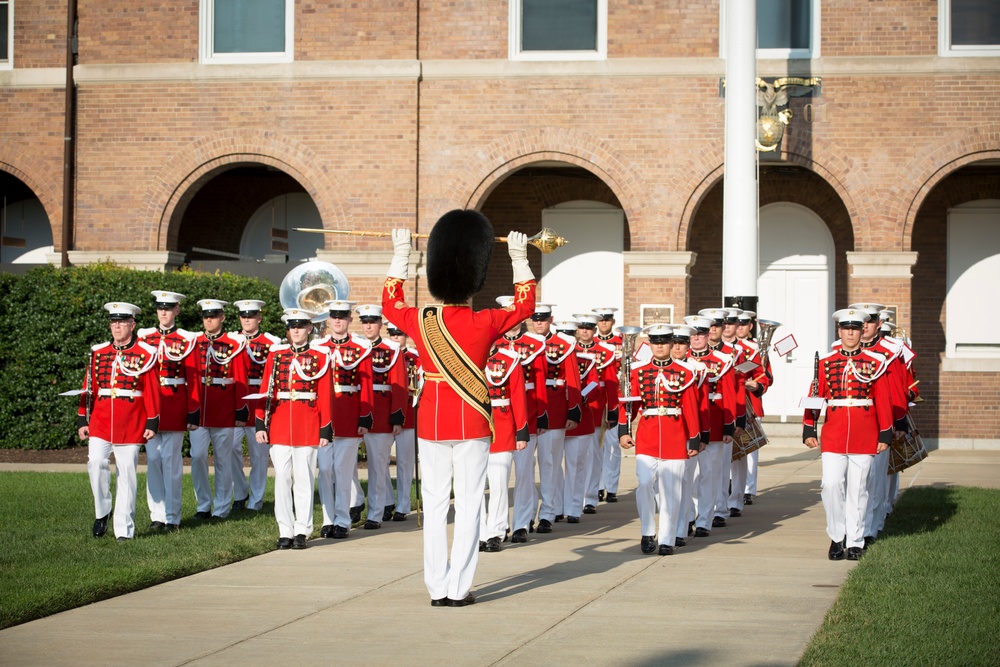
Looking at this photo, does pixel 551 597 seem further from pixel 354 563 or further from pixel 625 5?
pixel 625 5

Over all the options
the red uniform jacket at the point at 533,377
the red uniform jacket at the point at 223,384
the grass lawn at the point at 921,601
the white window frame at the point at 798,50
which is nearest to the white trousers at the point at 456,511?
the grass lawn at the point at 921,601

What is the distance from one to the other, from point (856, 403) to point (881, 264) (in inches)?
408

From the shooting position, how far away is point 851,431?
395 inches

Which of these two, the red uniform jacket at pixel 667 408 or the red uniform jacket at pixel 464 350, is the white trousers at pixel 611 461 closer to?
the red uniform jacket at pixel 667 408

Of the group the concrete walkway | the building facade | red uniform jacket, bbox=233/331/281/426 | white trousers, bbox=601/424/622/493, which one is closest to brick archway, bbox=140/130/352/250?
the building facade

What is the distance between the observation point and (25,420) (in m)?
18.1

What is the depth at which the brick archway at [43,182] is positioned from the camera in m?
20.9

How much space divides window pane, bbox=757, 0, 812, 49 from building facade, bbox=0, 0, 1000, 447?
3 centimetres

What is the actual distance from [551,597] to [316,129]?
1337 cm

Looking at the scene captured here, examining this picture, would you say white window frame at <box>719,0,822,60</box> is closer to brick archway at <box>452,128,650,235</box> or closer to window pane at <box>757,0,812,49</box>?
window pane at <box>757,0,812,49</box>

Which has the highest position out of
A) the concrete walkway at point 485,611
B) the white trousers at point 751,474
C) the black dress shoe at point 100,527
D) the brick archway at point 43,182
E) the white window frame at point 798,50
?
the white window frame at point 798,50

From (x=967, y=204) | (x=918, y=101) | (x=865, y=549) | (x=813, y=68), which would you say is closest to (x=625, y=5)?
(x=813, y=68)

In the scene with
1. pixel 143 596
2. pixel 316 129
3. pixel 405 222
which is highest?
pixel 316 129

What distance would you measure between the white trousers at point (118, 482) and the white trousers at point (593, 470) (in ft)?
14.6
